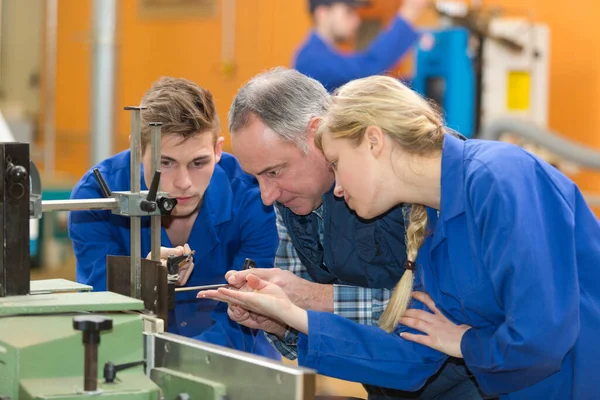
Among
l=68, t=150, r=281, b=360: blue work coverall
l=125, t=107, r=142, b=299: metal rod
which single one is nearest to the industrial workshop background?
l=68, t=150, r=281, b=360: blue work coverall

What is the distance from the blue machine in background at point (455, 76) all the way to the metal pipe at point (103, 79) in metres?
1.58

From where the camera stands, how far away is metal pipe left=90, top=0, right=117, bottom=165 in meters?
4.07

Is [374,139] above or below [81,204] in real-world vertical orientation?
above

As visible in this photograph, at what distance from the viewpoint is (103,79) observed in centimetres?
410

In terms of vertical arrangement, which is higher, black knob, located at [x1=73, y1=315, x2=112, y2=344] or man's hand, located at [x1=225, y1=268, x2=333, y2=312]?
black knob, located at [x1=73, y1=315, x2=112, y2=344]

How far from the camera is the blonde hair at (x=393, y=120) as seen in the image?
1379mm

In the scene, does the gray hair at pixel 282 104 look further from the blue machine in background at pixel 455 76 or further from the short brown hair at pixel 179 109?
the blue machine in background at pixel 455 76

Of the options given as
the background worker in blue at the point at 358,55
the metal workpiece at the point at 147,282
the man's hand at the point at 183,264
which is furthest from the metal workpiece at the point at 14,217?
the background worker in blue at the point at 358,55

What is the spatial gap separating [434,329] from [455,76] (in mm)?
2968

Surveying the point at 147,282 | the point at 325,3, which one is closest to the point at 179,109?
the point at 147,282

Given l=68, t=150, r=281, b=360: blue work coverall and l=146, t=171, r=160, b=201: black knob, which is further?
l=68, t=150, r=281, b=360: blue work coverall

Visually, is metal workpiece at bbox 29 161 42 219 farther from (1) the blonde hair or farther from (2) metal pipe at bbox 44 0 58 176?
(2) metal pipe at bbox 44 0 58 176

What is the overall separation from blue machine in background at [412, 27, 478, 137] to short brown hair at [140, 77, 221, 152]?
2.51 metres

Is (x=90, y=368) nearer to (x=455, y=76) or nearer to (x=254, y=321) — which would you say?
(x=254, y=321)
